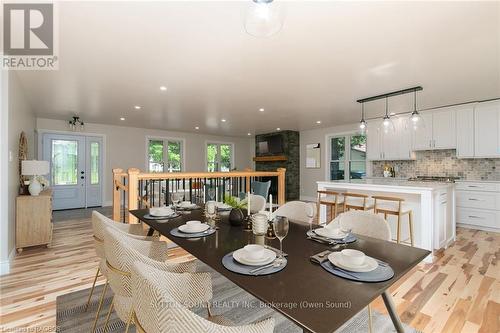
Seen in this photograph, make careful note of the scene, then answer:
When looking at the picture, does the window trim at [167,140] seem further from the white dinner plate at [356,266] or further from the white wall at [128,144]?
the white dinner plate at [356,266]

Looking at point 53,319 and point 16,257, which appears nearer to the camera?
point 53,319

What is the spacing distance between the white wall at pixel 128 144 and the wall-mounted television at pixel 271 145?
68.1 inches

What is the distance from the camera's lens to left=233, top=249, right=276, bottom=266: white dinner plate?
1055 millimetres

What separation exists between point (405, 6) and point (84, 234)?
5178mm

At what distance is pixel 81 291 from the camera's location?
2.28m

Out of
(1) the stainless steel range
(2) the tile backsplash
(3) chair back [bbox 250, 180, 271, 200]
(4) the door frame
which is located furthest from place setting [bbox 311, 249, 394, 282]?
(4) the door frame

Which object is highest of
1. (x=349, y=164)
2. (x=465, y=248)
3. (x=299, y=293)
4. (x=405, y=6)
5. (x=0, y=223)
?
(x=405, y=6)

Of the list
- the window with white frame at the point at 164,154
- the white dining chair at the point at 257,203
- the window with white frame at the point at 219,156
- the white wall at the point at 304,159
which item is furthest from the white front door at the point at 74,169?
the white wall at the point at 304,159

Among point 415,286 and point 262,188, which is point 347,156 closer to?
point 262,188

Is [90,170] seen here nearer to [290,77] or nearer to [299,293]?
[290,77]

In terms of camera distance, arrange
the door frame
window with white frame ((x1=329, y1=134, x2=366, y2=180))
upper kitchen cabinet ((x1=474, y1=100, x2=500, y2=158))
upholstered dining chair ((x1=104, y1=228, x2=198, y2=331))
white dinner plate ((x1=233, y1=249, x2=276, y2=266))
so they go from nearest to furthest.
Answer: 1. white dinner plate ((x1=233, y1=249, x2=276, y2=266))
2. upholstered dining chair ((x1=104, y1=228, x2=198, y2=331))
3. upper kitchen cabinet ((x1=474, y1=100, x2=500, y2=158))
4. the door frame
5. window with white frame ((x1=329, y1=134, x2=366, y2=180))

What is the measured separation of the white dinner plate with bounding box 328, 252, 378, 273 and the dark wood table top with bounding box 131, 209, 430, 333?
0.23ft

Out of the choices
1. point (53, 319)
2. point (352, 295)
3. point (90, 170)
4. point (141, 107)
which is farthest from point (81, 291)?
point (90, 170)

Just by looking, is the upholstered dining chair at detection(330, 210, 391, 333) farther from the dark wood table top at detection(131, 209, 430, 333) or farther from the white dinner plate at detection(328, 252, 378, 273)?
the white dinner plate at detection(328, 252, 378, 273)
